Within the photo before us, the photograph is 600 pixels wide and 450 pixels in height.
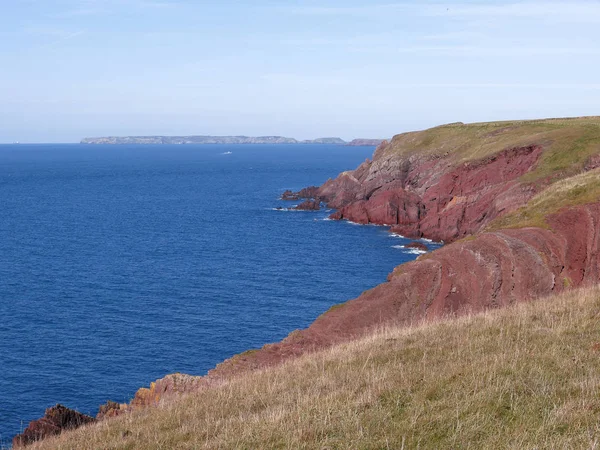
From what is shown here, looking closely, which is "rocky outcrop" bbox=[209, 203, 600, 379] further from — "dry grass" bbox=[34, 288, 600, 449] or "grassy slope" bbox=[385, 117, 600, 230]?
"dry grass" bbox=[34, 288, 600, 449]

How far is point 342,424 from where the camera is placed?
9828mm

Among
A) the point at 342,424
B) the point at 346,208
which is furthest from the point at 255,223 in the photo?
the point at 342,424

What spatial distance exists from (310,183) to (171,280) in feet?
339

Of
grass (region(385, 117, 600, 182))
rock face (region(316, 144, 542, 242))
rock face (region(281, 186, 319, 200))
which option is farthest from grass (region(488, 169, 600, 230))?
rock face (region(281, 186, 319, 200))

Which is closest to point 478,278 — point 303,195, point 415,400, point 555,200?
point 555,200

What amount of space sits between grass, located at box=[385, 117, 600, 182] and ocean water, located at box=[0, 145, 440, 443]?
19841mm

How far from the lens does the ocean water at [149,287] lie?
1682 inches

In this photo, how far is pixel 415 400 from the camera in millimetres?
10641

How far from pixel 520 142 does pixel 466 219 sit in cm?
1695

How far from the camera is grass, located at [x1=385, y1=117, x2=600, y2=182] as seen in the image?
78.1 m

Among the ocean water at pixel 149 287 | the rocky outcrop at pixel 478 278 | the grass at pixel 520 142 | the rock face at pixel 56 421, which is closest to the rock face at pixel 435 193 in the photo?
the grass at pixel 520 142

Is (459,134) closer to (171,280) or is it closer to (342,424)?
(171,280)

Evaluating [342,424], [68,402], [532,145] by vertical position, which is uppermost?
[532,145]

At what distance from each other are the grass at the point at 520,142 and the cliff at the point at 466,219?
10.7 inches
